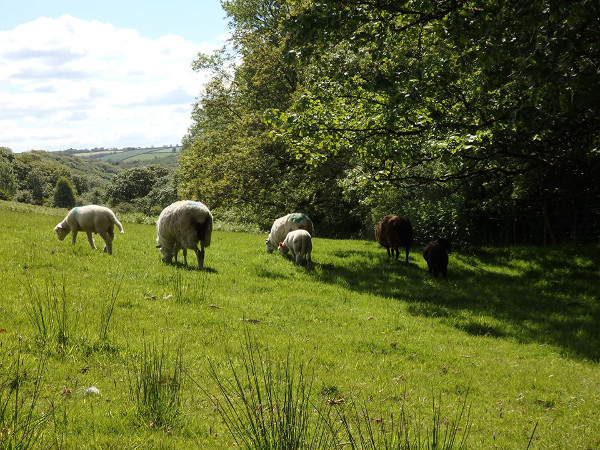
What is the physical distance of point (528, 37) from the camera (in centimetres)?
902

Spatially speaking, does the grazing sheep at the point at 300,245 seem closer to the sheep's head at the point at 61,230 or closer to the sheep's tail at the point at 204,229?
the sheep's tail at the point at 204,229

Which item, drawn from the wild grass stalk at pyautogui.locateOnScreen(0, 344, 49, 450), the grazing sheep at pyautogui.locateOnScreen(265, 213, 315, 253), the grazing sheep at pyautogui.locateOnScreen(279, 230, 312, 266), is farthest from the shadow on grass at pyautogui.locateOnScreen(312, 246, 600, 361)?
the wild grass stalk at pyautogui.locateOnScreen(0, 344, 49, 450)

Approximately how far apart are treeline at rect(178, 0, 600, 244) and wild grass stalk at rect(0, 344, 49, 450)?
8109 mm

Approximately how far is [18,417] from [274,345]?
4236 millimetres

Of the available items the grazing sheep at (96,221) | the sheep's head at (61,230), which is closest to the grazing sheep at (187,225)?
the grazing sheep at (96,221)

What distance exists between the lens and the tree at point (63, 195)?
124 meters

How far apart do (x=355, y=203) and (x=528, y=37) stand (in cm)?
2230

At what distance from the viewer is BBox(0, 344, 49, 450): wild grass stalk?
3535 millimetres

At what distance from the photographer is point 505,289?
15844 millimetres

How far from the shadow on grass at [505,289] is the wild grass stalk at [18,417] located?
31.1 ft

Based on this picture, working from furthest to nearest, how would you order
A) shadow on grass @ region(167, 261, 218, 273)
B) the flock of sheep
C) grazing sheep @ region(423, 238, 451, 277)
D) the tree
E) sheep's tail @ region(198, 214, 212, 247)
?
the tree
grazing sheep @ region(423, 238, 451, 277)
sheep's tail @ region(198, 214, 212, 247)
the flock of sheep
shadow on grass @ region(167, 261, 218, 273)

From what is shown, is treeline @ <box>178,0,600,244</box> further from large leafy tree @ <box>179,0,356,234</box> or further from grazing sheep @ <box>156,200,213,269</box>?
grazing sheep @ <box>156,200,213,269</box>

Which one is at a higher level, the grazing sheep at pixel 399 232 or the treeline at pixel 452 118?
the treeline at pixel 452 118

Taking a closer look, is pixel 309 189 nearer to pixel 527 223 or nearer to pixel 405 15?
pixel 527 223
